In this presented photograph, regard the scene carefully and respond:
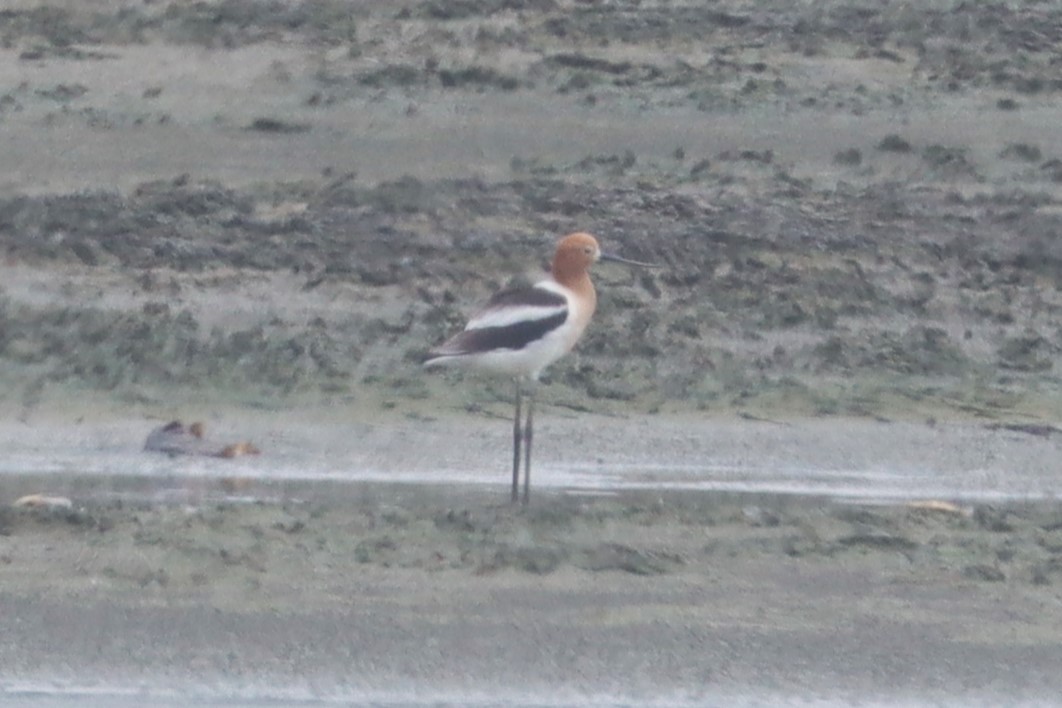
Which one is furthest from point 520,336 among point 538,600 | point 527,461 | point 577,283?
point 538,600

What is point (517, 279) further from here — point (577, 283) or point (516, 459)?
point (516, 459)

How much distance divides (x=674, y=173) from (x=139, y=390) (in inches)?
200

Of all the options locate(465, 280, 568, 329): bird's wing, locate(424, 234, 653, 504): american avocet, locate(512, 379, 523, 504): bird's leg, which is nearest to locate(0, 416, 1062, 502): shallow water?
locate(512, 379, 523, 504): bird's leg

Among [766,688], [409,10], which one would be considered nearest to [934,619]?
[766,688]

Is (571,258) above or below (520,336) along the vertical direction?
above

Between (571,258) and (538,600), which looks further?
(571,258)

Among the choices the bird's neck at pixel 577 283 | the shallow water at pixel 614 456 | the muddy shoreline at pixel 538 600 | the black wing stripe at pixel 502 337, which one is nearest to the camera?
the muddy shoreline at pixel 538 600

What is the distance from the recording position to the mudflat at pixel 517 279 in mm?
7570

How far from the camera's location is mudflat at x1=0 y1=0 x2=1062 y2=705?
7.57 m

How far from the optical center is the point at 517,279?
1425cm

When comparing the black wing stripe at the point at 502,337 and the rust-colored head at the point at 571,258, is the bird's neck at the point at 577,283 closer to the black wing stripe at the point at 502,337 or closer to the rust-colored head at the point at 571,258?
the rust-colored head at the point at 571,258

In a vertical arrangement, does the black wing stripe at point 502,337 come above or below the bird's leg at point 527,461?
above

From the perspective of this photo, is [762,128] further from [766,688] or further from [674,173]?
[766,688]

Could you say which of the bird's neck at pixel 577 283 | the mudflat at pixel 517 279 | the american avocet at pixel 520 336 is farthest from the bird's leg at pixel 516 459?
the bird's neck at pixel 577 283
